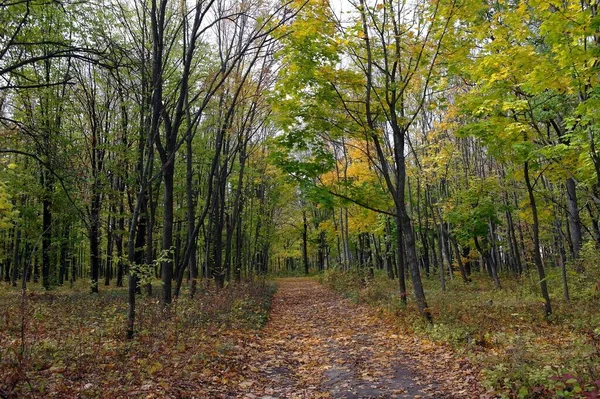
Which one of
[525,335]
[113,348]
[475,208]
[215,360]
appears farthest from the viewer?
[475,208]

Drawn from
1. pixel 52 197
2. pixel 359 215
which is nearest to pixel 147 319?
pixel 52 197

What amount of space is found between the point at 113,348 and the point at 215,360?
1.73 meters

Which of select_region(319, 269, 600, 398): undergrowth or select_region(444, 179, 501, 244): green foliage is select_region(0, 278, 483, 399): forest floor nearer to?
select_region(319, 269, 600, 398): undergrowth

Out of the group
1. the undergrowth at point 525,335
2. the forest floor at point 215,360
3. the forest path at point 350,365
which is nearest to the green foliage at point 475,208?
the undergrowth at point 525,335

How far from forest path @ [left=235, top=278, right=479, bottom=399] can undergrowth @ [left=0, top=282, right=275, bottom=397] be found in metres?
0.87

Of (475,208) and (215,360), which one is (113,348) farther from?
(475,208)

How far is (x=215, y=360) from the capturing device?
277 inches

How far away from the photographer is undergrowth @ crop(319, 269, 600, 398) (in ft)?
15.7

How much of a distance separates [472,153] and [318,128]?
63.4ft

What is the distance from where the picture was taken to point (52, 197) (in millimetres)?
15773

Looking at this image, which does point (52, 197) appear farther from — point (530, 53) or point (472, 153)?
point (472, 153)

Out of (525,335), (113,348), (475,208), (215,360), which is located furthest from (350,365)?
(475,208)

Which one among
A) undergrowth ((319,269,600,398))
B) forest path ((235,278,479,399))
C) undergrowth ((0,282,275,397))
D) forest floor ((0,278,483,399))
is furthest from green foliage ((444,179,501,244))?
undergrowth ((0,282,275,397))

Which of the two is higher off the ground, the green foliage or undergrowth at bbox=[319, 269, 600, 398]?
the green foliage
